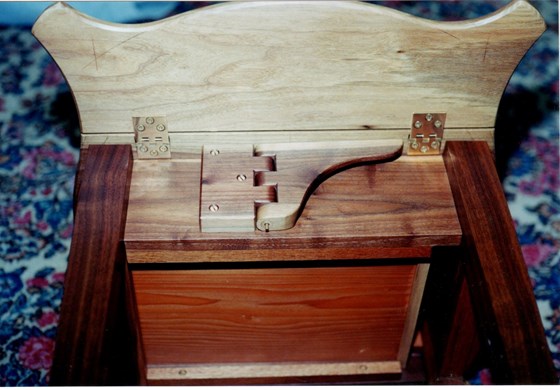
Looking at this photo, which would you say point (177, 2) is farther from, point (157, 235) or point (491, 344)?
point (491, 344)

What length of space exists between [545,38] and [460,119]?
1.56m

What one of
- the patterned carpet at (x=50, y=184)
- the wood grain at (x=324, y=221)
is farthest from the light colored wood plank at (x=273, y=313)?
→ the patterned carpet at (x=50, y=184)

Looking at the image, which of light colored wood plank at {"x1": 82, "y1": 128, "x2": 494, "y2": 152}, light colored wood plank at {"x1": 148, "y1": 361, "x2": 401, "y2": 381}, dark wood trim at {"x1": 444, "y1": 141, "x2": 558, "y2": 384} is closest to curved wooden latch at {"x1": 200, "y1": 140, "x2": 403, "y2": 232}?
light colored wood plank at {"x1": 82, "y1": 128, "x2": 494, "y2": 152}

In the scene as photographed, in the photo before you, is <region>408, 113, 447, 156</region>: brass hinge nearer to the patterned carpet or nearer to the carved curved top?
the carved curved top

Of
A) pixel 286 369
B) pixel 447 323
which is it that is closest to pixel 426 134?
pixel 447 323

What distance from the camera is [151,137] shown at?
118 centimetres

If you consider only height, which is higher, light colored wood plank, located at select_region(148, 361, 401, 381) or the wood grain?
the wood grain

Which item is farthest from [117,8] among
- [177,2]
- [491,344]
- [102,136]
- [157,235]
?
[491,344]

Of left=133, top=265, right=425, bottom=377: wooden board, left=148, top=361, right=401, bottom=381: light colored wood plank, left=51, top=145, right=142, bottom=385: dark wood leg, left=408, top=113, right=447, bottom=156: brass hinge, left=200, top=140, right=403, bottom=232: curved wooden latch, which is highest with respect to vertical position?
left=408, top=113, right=447, bottom=156: brass hinge

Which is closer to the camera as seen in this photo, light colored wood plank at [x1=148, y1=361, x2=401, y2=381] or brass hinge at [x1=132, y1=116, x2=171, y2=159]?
brass hinge at [x1=132, y1=116, x2=171, y2=159]

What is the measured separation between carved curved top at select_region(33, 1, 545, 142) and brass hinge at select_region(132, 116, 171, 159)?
1 cm

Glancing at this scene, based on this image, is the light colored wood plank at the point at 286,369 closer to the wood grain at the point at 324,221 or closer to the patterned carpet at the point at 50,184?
the patterned carpet at the point at 50,184

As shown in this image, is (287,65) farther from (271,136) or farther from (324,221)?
(324,221)

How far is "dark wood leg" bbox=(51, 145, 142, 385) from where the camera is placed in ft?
3.06
